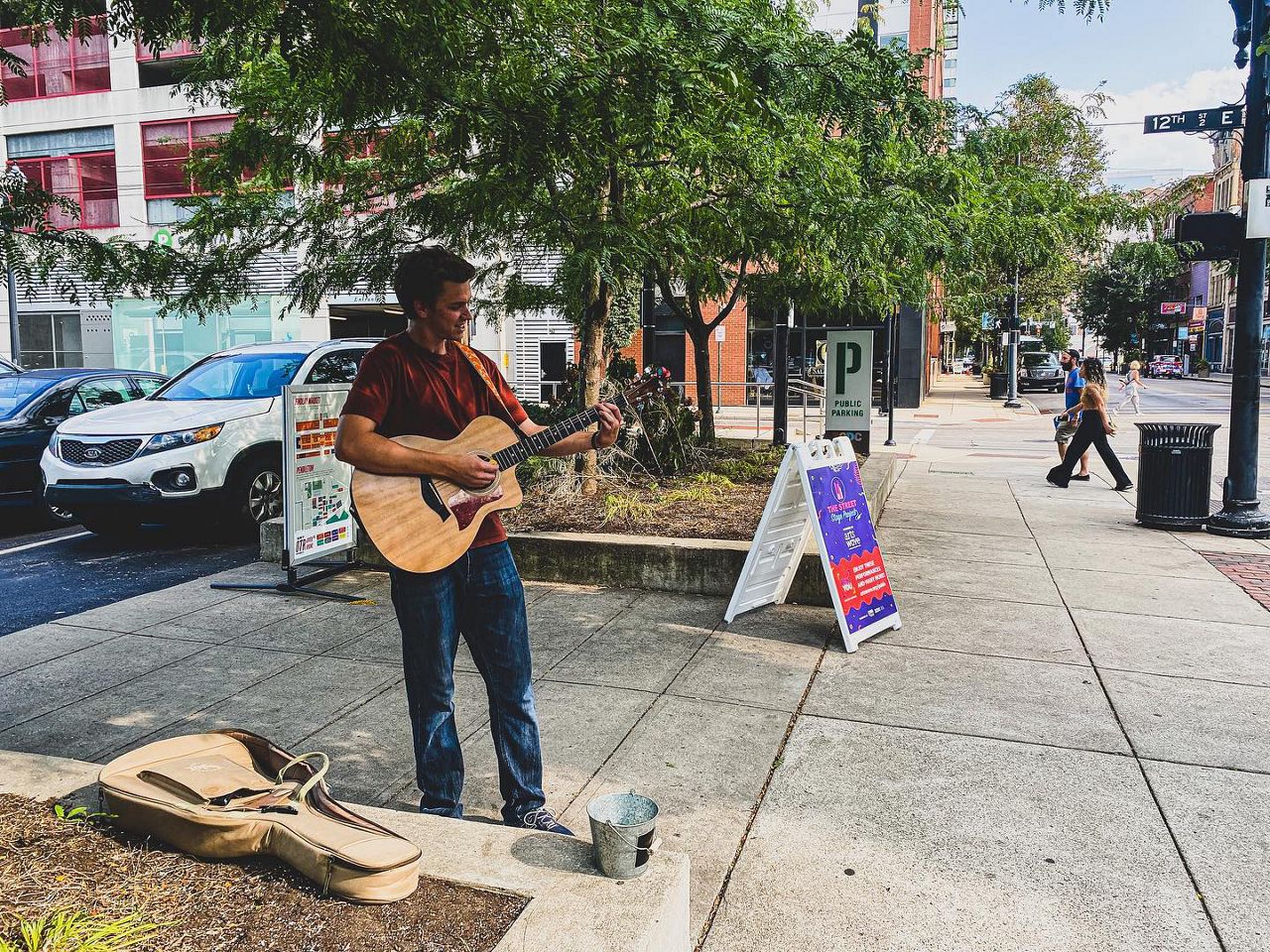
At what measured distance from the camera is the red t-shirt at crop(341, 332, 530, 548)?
3232mm

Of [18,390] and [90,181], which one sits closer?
[18,390]

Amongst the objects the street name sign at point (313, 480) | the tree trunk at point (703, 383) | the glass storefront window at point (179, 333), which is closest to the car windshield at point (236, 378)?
the street name sign at point (313, 480)

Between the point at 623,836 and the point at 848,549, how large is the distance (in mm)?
3650

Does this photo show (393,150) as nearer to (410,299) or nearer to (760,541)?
(760,541)

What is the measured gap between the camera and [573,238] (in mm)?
6566

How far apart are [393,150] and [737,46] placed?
3.92 metres

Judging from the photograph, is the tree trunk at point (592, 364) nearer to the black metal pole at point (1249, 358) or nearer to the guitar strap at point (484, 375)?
the guitar strap at point (484, 375)

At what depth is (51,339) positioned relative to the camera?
33.7 m

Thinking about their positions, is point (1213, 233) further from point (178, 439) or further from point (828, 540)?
point (178, 439)

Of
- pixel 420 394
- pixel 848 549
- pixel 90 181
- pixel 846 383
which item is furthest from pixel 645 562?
pixel 90 181

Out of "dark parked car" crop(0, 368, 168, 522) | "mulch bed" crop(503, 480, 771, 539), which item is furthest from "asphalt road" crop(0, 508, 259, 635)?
"mulch bed" crop(503, 480, 771, 539)

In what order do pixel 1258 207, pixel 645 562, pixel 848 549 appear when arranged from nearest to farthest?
1. pixel 848 549
2. pixel 645 562
3. pixel 1258 207

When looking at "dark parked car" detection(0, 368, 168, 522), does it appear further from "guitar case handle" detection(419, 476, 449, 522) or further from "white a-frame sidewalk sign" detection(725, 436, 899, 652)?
"guitar case handle" detection(419, 476, 449, 522)

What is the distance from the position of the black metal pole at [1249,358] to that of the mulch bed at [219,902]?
9.06 m
